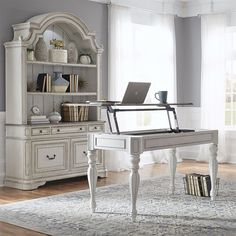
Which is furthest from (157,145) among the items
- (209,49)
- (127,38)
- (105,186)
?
(209,49)

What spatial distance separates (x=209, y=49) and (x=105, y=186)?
3.69m

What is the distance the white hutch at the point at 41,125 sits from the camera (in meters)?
6.45

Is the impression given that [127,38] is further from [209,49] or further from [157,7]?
[209,49]

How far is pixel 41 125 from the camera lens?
21.5ft

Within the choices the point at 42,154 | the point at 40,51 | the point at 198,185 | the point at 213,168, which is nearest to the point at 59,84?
the point at 40,51

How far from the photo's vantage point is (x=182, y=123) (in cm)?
949

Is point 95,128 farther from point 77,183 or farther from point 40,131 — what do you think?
point 40,131

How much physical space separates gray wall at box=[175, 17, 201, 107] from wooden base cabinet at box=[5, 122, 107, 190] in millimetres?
3023

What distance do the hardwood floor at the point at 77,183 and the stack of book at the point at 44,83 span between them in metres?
1.27

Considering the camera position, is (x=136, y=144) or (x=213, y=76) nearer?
(x=136, y=144)

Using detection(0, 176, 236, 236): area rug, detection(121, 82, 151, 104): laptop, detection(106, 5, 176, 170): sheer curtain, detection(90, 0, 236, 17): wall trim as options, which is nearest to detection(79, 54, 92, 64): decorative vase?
detection(106, 5, 176, 170): sheer curtain

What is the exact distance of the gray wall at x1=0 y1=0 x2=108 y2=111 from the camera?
666cm

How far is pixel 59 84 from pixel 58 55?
1.30 feet

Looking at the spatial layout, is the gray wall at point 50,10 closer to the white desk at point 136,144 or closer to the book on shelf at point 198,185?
the white desk at point 136,144
